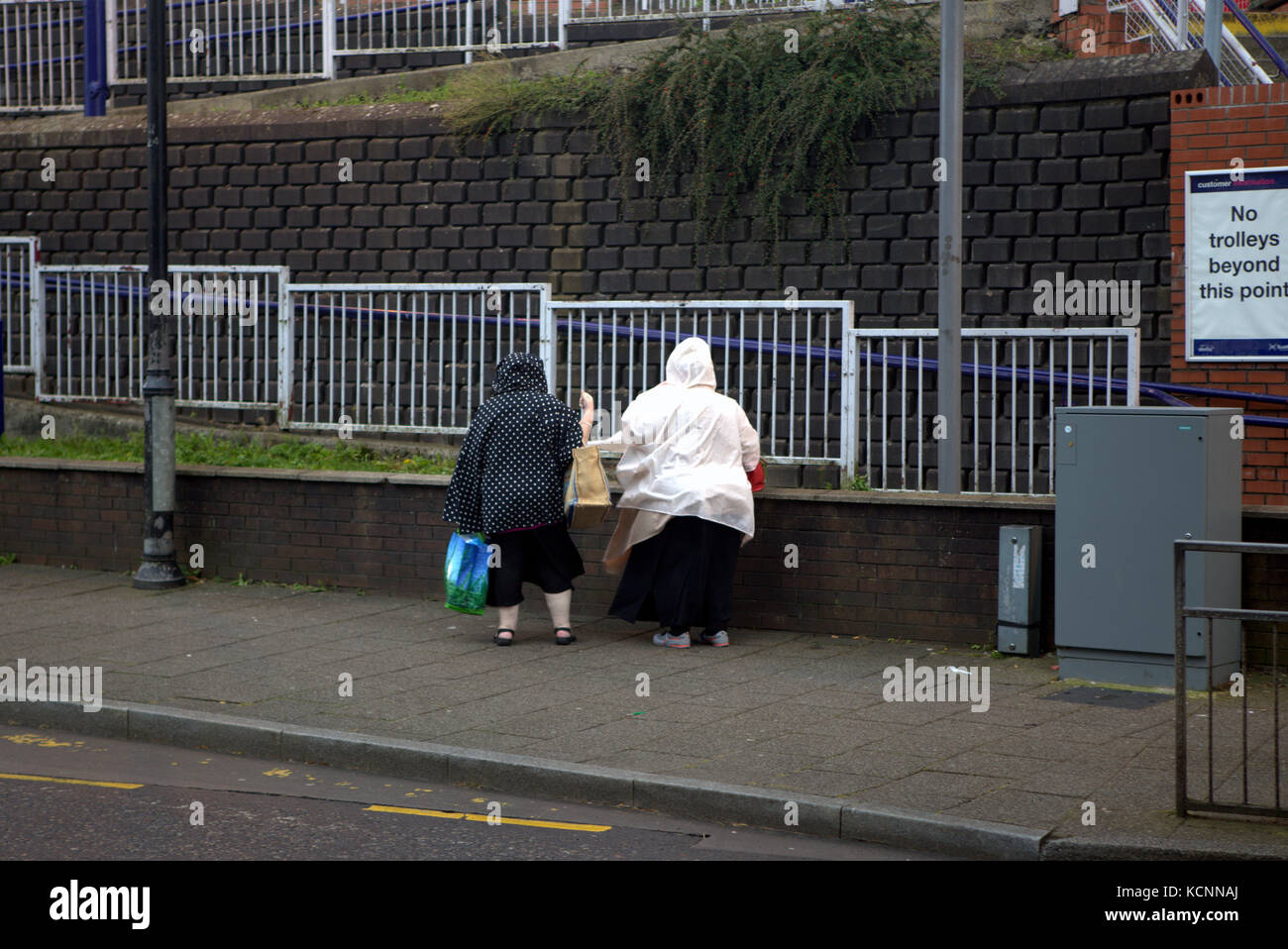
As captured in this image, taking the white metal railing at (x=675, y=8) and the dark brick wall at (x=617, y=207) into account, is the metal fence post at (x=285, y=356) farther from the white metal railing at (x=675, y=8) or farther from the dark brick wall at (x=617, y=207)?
the white metal railing at (x=675, y=8)

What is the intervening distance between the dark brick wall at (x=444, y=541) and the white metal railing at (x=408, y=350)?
98 centimetres

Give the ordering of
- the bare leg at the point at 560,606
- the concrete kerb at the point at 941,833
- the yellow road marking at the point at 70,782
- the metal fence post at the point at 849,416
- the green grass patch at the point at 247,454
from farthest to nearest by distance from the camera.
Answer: the green grass patch at the point at 247,454, the metal fence post at the point at 849,416, the bare leg at the point at 560,606, the yellow road marking at the point at 70,782, the concrete kerb at the point at 941,833

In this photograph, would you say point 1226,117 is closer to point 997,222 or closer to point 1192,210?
point 1192,210

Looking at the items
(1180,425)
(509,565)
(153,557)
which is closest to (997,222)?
(1180,425)

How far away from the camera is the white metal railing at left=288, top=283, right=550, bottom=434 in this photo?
11.5m

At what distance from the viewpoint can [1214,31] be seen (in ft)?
37.0

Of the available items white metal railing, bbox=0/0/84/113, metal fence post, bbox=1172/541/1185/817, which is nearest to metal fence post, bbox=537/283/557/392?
metal fence post, bbox=1172/541/1185/817

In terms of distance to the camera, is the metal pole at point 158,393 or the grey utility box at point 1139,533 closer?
the grey utility box at point 1139,533

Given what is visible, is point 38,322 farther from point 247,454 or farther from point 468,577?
point 468,577

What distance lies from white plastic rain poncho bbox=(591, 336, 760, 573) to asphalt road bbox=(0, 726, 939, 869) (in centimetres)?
284

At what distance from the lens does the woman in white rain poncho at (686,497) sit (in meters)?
9.07

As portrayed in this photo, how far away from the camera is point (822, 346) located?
10719 millimetres

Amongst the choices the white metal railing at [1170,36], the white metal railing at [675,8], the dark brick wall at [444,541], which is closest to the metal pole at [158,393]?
the dark brick wall at [444,541]

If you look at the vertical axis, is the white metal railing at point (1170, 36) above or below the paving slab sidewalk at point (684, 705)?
above
